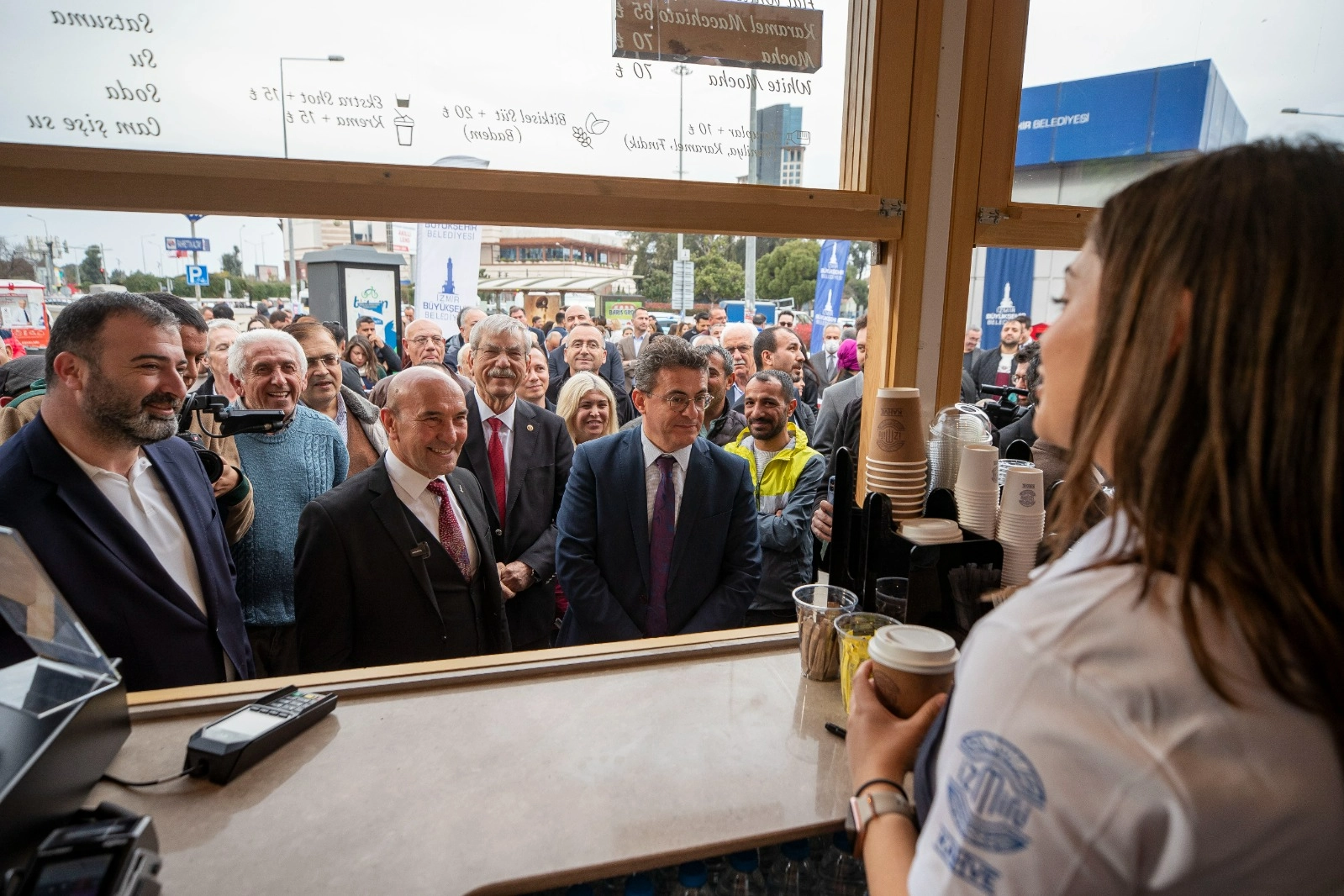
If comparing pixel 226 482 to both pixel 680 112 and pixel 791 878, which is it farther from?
pixel 791 878

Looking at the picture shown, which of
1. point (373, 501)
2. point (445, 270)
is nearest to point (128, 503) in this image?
point (373, 501)

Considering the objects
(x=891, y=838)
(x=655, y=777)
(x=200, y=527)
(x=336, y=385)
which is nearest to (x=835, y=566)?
(x=655, y=777)

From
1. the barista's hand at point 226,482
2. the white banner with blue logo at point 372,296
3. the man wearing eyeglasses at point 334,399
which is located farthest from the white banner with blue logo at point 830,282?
the barista's hand at point 226,482

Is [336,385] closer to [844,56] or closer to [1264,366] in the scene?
[844,56]

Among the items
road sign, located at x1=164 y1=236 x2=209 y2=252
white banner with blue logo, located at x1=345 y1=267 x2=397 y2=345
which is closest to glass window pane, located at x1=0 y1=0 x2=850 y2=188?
road sign, located at x1=164 y1=236 x2=209 y2=252

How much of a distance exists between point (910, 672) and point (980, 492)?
0.56 meters

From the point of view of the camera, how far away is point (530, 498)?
2.79 m

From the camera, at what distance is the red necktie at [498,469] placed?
9.13ft

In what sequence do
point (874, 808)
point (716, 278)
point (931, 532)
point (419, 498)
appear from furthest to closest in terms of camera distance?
point (716, 278)
point (419, 498)
point (931, 532)
point (874, 808)

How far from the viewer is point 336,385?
311 centimetres

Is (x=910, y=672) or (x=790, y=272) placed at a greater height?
(x=790, y=272)

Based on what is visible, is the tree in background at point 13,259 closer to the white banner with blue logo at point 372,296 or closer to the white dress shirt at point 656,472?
the white dress shirt at point 656,472

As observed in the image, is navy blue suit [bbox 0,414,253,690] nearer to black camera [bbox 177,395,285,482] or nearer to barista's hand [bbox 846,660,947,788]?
black camera [bbox 177,395,285,482]

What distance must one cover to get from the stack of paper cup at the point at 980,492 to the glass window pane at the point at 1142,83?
849mm
